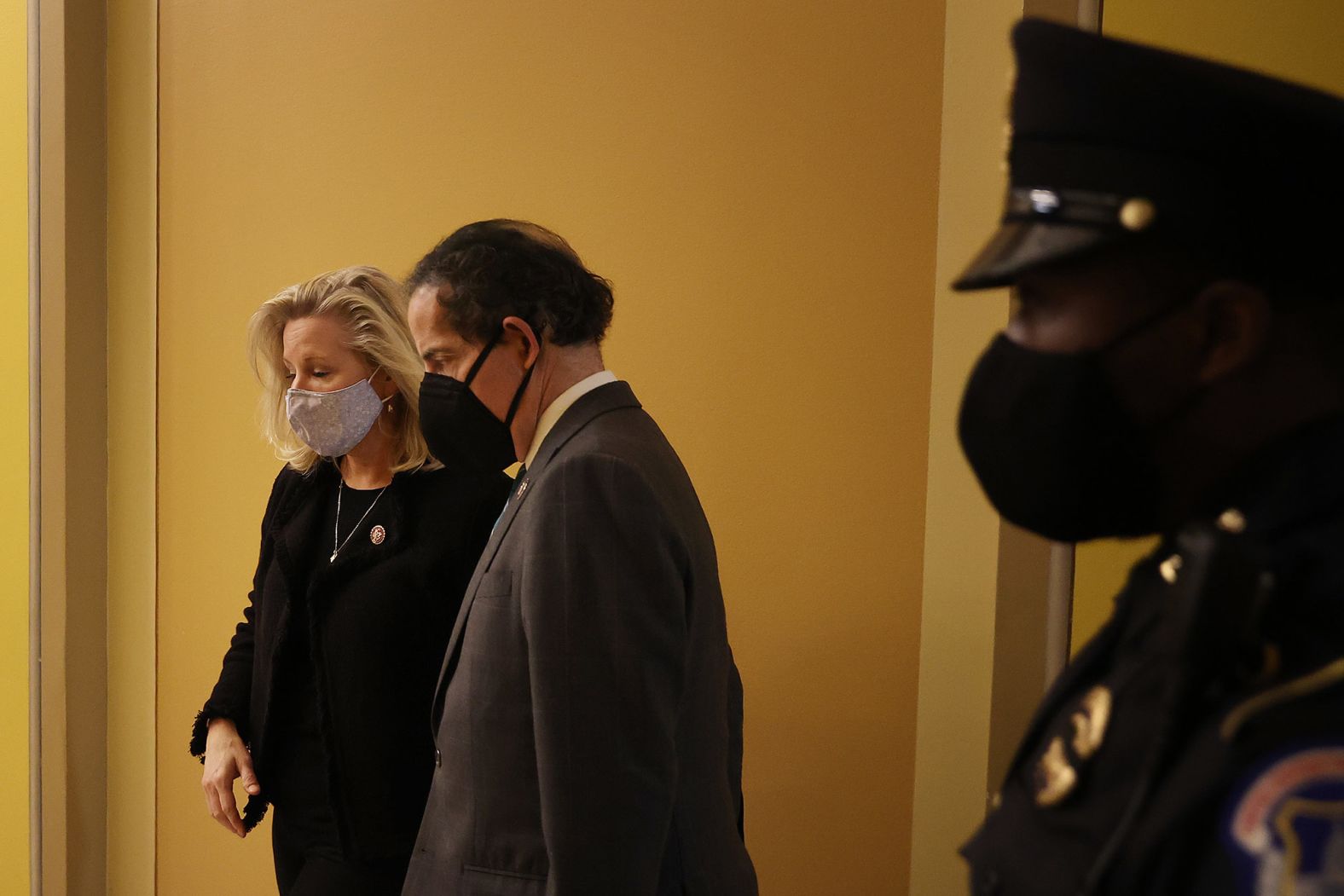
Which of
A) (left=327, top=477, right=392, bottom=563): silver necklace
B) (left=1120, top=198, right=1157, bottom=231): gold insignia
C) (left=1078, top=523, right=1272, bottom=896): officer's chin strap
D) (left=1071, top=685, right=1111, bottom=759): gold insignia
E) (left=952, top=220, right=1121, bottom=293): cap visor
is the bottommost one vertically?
(left=327, top=477, right=392, bottom=563): silver necklace

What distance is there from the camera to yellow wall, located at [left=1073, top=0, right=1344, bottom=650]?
5.13ft

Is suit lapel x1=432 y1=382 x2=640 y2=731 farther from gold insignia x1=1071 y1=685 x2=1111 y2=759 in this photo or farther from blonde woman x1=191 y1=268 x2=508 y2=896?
gold insignia x1=1071 y1=685 x2=1111 y2=759

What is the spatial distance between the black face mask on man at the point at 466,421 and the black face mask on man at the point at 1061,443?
90 cm

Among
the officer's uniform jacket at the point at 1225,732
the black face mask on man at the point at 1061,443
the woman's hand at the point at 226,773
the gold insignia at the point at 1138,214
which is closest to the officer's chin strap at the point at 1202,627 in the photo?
the officer's uniform jacket at the point at 1225,732

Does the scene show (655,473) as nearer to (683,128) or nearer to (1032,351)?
(1032,351)

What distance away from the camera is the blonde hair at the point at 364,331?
79.0 inches

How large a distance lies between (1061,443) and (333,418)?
1.47 m

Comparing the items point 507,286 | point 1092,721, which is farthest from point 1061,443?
point 507,286

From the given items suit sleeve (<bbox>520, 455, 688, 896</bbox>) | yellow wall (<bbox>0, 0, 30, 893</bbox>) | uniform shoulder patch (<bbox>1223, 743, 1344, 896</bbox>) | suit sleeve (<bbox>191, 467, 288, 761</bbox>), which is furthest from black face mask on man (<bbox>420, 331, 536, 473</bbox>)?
yellow wall (<bbox>0, 0, 30, 893</bbox>)

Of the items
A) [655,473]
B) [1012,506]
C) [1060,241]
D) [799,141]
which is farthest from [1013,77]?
[799,141]

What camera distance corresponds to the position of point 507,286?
1623mm

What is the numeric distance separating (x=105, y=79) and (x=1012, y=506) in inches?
109

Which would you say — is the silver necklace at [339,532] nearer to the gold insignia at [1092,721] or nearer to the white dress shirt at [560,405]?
the white dress shirt at [560,405]

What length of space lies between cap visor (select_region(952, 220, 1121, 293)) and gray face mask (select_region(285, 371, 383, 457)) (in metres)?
1.37
